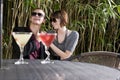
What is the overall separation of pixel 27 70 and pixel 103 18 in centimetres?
215

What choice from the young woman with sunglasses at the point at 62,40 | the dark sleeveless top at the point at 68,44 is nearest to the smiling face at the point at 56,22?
the young woman with sunglasses at the point at 62,40

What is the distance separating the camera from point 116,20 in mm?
4090

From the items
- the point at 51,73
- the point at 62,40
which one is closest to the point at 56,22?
the point at 62,40

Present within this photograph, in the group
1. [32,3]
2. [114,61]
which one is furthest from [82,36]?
[114,61]

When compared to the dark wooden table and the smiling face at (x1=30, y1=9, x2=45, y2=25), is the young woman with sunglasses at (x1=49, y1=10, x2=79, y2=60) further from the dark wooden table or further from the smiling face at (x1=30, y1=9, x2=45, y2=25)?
the dark wooden table

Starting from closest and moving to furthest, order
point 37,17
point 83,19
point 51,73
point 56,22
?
point 51,73, point 37,17, point 56,22, point 83,19

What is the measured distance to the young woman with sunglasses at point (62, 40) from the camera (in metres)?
2.88

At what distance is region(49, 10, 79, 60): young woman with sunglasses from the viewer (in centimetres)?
288

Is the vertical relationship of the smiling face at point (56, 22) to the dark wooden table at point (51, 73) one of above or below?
above

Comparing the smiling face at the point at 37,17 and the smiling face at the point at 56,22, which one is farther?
the smiling face at the point at 56,22

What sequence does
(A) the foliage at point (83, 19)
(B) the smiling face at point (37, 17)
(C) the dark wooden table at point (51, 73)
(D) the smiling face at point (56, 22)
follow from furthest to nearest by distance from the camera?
(A) the foliage at point (83, 19), (D) the smiling face at point (56, 22), (B) the smiling face at point (37, 17), (C) the dark wooden table at point (51, 73)

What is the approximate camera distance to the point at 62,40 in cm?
297

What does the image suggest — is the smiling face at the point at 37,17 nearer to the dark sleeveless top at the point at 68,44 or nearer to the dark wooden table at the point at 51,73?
the dark sleeveless top at the point at 68,44

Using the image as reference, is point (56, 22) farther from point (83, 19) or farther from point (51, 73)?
point (51, 73)
